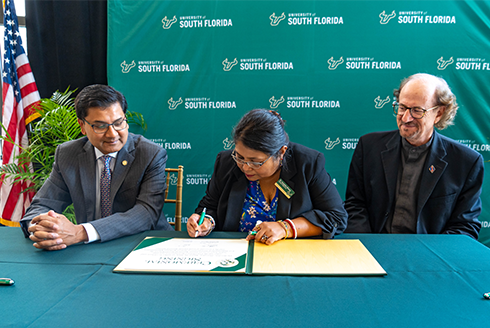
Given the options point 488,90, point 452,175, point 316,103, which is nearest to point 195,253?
point 452,175

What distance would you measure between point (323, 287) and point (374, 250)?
41cm

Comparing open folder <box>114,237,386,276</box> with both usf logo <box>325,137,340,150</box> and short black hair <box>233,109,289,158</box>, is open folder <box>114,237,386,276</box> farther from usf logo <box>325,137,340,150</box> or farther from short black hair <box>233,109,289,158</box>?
usf logo <box>325,137,340,150</box>

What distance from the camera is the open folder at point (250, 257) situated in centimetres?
111

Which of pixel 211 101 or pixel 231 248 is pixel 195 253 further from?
pixel 211 101

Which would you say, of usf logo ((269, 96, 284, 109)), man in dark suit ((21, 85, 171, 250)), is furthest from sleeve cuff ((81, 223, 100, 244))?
usf logo ((269, 96, 284, 109))

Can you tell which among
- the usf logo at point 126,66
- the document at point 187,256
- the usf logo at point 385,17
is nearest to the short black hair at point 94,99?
the document at point 187,256

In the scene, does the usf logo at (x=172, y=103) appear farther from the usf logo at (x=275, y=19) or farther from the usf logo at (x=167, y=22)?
the usf logo at (x=275, y=19)

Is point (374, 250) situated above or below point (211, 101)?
below

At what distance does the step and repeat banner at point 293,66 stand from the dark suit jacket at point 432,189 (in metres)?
1.18

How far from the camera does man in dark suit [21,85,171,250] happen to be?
67.6 inches

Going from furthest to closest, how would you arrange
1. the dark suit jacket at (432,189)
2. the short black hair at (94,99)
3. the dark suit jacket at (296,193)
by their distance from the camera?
1. the dark suit jacket at (432,189)
2. the short black hair at (94,99)
3. the dark suit jacket at (296,193)

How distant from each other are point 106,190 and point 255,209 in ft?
2.71

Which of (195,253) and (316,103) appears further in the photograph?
(316,103)

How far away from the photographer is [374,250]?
1.31m
